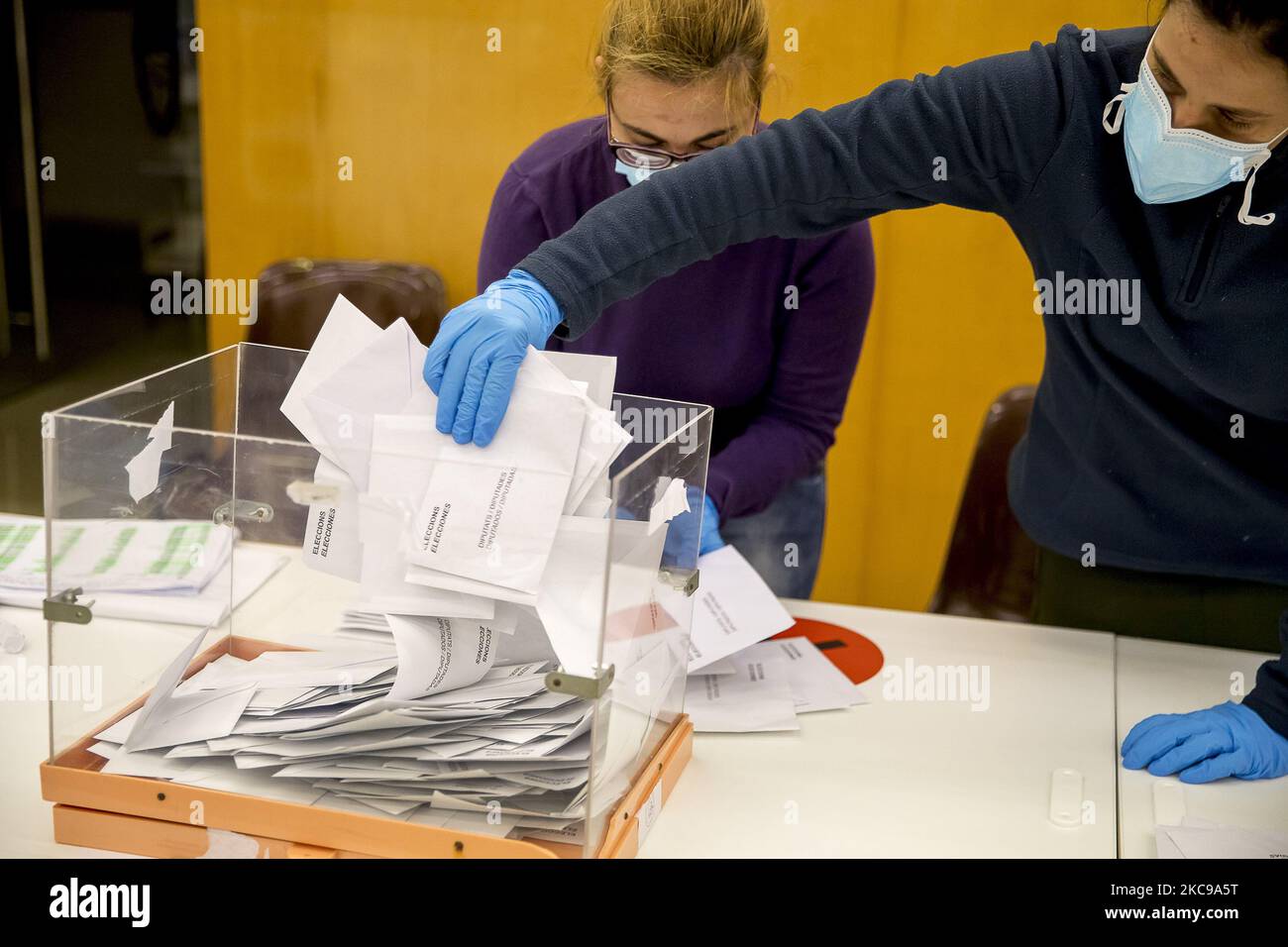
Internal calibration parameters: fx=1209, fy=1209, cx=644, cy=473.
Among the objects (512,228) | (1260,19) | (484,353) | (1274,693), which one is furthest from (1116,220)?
(512,228)

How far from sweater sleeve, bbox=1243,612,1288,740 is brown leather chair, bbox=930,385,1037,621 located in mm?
565

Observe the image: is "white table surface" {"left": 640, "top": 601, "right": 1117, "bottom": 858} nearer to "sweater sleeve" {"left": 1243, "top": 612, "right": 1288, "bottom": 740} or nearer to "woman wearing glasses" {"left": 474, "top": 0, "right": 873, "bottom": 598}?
"sweater sleeve" {"left": 1243, "top": 612, "right": 1288, "bottom": 740}

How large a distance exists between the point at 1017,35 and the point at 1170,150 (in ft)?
4.91

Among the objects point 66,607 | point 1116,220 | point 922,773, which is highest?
point 1116,220

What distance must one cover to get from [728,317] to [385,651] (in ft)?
2.55

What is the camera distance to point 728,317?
5.31ft

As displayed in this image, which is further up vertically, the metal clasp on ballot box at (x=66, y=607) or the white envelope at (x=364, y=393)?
the white envelope at (x=364, y=393)

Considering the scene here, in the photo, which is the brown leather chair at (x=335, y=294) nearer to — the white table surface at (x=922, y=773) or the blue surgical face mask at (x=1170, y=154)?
the white table surface at (x=922, y=773)

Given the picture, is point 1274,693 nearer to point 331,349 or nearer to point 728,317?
point 728,317

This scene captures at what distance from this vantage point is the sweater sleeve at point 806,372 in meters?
1.61

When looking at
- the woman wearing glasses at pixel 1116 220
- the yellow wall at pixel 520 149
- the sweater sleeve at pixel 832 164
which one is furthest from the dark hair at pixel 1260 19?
the yellow wall at pixel 520 149

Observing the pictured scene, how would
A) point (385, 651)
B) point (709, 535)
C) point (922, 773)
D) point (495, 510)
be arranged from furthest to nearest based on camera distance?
point (709, 535) → point (922, 773) → point (385, 651) → point (495, 510)

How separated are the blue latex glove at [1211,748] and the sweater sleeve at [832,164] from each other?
55 centimetres

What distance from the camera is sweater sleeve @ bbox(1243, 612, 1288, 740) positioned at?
3.84 feet
